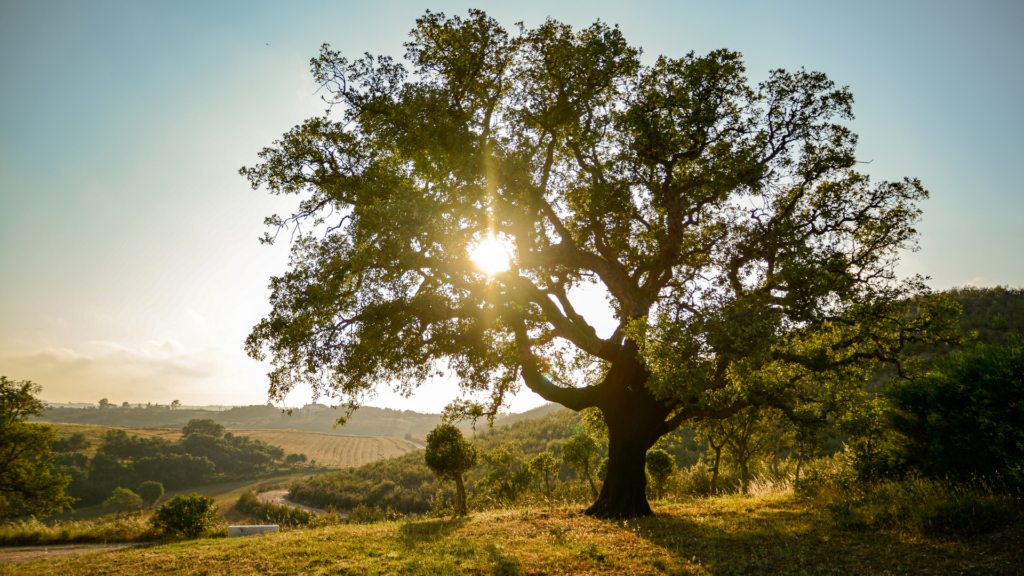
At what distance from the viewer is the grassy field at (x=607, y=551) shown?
19.1 ft

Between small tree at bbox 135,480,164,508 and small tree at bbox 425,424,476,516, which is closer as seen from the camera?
small tree at bbox 425,424,476,516

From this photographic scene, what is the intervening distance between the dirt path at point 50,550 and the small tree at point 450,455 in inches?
372

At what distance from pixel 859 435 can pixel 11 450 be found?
123 feet

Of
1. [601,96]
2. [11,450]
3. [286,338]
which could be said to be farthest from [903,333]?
[11,450]

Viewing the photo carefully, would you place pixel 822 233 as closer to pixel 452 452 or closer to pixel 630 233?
pixel 630 233

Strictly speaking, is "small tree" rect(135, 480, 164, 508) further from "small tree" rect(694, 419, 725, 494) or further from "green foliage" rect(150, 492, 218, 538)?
"small tree" rect(694, 419, 725, 494)

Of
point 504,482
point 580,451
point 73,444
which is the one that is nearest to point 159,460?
point 73,444

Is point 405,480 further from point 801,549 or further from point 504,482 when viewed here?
point 801,549

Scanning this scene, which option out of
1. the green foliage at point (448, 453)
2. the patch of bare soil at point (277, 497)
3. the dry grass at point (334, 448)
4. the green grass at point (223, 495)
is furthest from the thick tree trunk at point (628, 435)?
the dry grass at point (334, 448)

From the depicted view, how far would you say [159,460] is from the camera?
188 ft

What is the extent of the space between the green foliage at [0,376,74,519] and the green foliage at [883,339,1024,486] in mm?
36030

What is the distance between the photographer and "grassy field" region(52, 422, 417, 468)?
7383cm

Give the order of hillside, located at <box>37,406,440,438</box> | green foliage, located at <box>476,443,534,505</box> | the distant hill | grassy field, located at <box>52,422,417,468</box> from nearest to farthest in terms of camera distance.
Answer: green foliage, located at <box>476,443,534,505</box>
grassy field, located at <box>52,422,417,468</box>
the distant hill
hillside, located at <box>37,406,440,438</box>

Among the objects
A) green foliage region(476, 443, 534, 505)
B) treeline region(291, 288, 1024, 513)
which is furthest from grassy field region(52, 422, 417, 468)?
treeline region(291, 288, 1024, 513)
